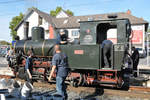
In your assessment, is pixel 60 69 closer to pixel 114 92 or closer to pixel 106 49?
pixel 106 49

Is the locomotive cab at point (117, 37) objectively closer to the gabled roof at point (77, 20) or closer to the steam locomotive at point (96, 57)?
the steam locomotive at point (96, 57)

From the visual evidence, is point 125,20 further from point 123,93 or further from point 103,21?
point 123,93

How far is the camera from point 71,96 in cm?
586

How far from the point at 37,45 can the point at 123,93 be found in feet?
14.9

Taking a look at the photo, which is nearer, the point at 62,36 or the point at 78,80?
the point at 78,80

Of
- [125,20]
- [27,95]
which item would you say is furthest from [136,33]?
[27,95]

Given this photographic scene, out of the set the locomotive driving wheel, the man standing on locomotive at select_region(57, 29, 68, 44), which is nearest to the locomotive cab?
the man standing on locomotive at select_region(57, 29, 68, 44)

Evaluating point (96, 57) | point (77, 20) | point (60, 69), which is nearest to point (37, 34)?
point (96, 57)

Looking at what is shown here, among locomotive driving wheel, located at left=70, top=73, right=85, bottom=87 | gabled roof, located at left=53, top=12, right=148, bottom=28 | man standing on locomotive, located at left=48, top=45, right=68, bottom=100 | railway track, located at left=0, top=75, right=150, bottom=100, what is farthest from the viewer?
gabled roof, located at left=53, top=12, right=148, bottom=28

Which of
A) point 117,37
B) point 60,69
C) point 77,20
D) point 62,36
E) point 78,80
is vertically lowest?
point 78,80

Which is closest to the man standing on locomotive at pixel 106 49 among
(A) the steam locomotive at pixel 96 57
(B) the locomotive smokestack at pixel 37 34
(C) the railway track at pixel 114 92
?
(A) the steam locomotive at pixel 96 57

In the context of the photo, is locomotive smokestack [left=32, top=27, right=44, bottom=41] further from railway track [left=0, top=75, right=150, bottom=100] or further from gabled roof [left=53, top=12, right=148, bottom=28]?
gabled roof [left=53, top=12, right=148, bottom=28]

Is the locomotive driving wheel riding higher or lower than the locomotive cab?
lower

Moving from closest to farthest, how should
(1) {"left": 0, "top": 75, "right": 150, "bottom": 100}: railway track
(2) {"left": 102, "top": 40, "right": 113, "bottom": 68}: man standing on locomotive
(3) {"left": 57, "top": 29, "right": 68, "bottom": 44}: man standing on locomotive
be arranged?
(1) {"left": 0, "top": 75, "right": 150, "bottom": 100}: railway track, (2) {"left": 102, "top": 40, "right": 113, "bottom": 68}: man standing on locomotive, (3) {"left": 57, "top": 29, "right": 68, "bottom": 44}: man standing on locomotive
